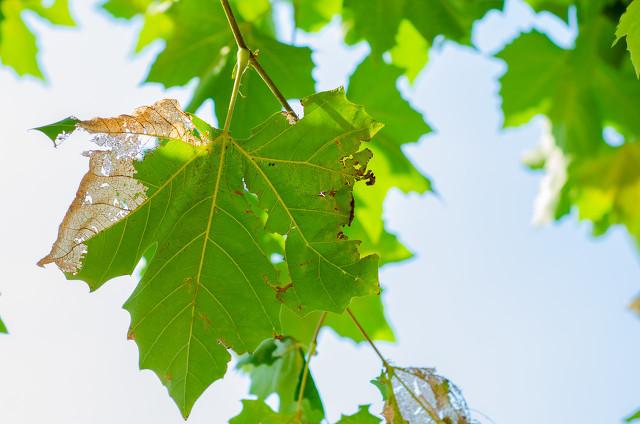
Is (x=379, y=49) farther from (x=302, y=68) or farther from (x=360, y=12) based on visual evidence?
(x=302, y=68)

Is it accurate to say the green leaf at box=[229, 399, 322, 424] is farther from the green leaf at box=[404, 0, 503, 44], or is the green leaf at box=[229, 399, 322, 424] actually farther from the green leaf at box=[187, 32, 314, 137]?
the green leaf at box=[404, 0, 503, 44]

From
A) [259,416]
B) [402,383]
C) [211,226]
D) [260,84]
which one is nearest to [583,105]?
[260,84]

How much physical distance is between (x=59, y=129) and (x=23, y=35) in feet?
7.43

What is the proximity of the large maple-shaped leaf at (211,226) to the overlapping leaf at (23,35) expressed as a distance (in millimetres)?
2168

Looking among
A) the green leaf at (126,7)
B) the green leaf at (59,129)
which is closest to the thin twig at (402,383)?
the green leaf at (59,129)

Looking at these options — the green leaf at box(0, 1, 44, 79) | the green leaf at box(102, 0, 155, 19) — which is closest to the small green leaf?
the green leaf at box(102, 0, 155, 19)

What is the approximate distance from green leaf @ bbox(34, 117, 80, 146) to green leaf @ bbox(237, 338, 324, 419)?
950 millimetres

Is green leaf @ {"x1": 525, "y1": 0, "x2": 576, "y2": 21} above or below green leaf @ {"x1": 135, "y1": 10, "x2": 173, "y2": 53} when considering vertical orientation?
below

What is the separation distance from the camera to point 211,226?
1254mm

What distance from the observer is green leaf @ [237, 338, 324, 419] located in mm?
1933

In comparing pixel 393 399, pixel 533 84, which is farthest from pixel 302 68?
pixel 533 84

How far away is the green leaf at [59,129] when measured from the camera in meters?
1.10

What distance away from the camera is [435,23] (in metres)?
2.19

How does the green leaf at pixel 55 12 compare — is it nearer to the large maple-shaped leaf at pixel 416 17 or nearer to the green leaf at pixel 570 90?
the large maple-shaped leaf at pixel 416 17
